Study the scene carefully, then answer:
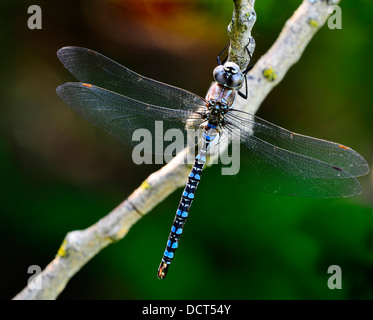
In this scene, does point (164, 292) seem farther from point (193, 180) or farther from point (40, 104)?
point (40, 104)

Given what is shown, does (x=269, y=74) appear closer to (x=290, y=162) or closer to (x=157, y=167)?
(x=290, y=162)

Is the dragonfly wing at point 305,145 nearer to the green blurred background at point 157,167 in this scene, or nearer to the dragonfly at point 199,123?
the dragonfly at point 199,123

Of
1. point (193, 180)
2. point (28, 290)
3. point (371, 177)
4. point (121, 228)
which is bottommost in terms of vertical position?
point (28, 290)

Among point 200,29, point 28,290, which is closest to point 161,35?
point 200,29

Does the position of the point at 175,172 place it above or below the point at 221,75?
below

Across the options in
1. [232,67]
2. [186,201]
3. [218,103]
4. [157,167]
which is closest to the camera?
[232,67]

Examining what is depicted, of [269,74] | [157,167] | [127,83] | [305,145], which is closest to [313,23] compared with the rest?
[269,74]
